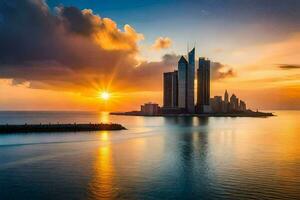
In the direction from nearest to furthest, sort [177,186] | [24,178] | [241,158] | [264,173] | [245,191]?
[245,191]
[177,186]
[24,178]
[264,173]
[241,158]

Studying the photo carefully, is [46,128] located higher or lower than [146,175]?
higher

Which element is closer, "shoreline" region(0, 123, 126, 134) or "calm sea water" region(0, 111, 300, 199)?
"calm sea water" region(0, 111, 300, 199)

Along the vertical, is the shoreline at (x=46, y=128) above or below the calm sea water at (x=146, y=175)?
above

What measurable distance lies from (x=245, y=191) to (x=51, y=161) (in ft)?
124

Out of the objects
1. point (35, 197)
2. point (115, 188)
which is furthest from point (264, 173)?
point (35, 197)

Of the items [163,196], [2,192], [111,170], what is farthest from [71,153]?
[163,196]

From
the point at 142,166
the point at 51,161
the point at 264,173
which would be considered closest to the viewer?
the point at 264,173

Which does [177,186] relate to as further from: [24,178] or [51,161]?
[51,161]

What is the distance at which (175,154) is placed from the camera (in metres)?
72.9

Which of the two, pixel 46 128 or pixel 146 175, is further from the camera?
pixel 46 128

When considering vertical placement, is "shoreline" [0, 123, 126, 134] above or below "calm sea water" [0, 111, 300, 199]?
above

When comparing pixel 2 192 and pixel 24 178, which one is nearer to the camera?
pixel 2 192

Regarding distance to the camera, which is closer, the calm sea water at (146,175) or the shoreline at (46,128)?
the calm sea water at (146,175)

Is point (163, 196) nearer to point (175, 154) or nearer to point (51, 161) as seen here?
point (51, 161)
